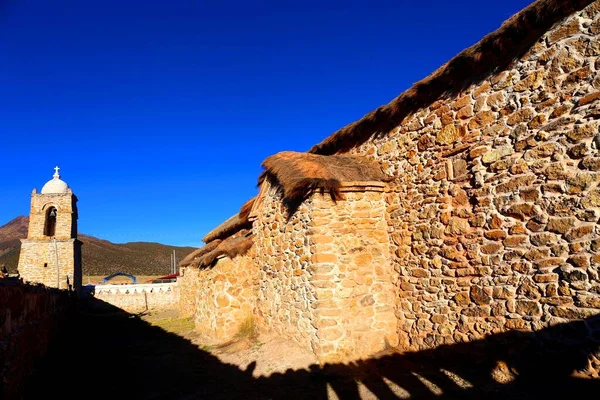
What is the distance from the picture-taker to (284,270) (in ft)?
23.3

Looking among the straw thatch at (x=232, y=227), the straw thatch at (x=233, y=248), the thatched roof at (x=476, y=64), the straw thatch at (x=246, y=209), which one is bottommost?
the straw thatch at (x=233, y=248)

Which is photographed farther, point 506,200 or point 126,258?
point 126,258

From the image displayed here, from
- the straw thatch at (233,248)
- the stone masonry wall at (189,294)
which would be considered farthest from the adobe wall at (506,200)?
the stone masonry wall at (189,294)

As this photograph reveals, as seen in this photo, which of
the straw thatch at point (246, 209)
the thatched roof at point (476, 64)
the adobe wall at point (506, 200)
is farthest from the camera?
the straw thatch at point (246, 209)

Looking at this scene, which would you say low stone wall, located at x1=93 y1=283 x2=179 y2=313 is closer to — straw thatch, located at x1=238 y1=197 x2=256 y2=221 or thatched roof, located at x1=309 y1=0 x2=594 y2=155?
straw thatch, located at x1=238 y1=197 x2=256 y2=221

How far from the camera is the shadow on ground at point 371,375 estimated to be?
394 cm

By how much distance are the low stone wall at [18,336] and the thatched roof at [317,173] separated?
382 centimetres

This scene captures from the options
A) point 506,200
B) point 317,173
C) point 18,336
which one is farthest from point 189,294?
point 506,200

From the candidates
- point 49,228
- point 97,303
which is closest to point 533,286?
point 97,303

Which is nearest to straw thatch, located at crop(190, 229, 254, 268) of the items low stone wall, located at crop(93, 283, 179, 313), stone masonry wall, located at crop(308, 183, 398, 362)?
stone masonry wall, located at crop(308, 183, 398, 362)

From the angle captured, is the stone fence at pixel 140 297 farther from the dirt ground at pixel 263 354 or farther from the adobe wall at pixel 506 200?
the adobe wall at pixel 506 200

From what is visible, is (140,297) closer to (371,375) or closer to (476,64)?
(371,375)

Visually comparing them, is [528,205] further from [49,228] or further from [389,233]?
[49,228]

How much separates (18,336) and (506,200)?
18.4 ft
